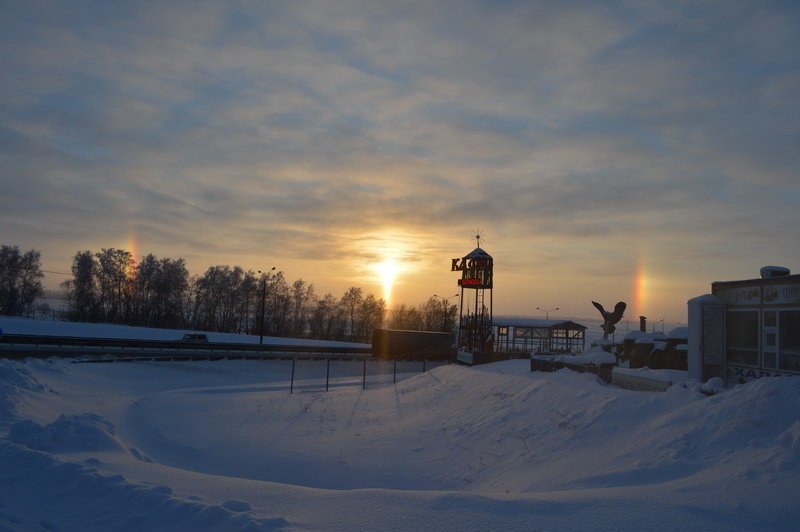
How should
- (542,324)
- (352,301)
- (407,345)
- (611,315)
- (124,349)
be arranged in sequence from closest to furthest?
(611,315) < (124,349) < (542,324) < (407,345) < (352,301)

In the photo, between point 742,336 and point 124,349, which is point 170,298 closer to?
point 124,349

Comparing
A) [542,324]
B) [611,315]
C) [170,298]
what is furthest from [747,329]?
[170,298]

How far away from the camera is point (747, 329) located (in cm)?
1809

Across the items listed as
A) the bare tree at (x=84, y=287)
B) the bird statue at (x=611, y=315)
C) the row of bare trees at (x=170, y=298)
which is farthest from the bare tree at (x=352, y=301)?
the bird statue at (x=611, y=315)

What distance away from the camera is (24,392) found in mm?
23422

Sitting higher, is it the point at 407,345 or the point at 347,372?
the point at 407,345

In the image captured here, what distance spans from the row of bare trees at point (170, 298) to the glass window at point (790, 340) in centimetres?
8094

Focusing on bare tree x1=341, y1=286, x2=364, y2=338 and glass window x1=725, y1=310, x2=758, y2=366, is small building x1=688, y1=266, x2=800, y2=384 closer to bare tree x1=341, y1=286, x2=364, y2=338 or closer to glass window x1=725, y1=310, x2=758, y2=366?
glass window x1=725, y1=310, x2=758, y2=366

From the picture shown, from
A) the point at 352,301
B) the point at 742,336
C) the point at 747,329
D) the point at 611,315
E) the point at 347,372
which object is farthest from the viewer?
the point at 352,301

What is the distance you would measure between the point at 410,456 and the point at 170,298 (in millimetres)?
94142

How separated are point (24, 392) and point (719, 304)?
91.1 ft

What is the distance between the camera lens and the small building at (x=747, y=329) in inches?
639

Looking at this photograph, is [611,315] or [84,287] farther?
[84,287]

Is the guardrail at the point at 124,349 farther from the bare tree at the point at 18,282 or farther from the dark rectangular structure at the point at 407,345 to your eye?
the bare tree at the point at 18,282
